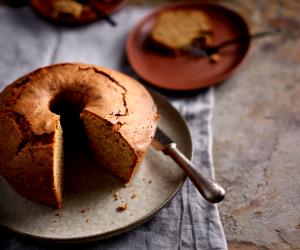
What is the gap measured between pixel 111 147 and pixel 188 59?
0.97m

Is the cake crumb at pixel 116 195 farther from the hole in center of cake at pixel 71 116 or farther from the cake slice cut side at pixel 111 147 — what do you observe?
the hole in center of cake at pixel 71 116

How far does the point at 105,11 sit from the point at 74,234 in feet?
5.58

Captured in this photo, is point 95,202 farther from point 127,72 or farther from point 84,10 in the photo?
point 84,10

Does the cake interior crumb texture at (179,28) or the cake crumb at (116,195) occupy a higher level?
the cake interior crumb texture at (179,28)

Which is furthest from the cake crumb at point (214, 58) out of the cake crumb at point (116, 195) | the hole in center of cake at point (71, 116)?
the cake crumb at point (116, 195)

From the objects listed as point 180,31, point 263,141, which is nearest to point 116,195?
point 263,141

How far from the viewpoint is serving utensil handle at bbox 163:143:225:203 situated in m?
1.60

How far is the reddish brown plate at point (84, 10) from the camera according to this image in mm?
2709

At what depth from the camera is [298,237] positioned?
1.62m

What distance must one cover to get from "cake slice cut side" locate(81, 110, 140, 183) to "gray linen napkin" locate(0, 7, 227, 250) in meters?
0.25

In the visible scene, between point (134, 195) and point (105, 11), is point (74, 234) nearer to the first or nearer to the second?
point (134, 195)

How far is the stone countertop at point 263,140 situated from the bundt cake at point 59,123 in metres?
0.47

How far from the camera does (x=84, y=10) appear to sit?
277 cm

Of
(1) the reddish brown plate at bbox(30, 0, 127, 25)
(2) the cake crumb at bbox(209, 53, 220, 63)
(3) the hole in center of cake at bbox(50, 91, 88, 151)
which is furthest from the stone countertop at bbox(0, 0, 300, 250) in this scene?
(1) the reddish brown plate at bbox(30, 0, 127, 25)
